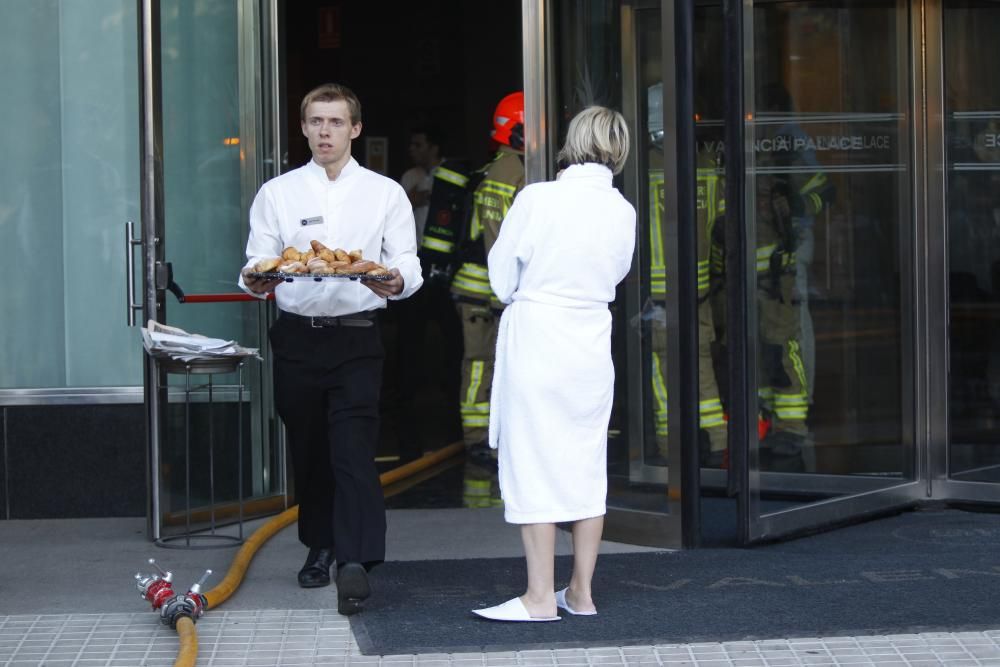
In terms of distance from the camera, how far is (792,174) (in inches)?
249

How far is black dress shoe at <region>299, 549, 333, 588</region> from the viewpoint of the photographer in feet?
17.5

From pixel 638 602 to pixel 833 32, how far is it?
280cm

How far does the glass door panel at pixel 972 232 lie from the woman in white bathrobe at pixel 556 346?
2.55m

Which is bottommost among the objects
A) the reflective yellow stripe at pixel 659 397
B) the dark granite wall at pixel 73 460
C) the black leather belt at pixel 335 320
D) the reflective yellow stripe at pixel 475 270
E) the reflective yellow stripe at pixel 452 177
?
the dark granite wall at pixel 73 460

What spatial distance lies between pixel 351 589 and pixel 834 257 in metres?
2.85

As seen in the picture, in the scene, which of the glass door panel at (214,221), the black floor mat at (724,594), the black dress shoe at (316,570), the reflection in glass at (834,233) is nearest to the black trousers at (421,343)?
the glass door panel at (214,221)

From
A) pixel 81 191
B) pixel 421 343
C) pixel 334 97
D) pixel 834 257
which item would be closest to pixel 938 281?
pixel 834 257

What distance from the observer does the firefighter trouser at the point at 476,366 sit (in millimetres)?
8203

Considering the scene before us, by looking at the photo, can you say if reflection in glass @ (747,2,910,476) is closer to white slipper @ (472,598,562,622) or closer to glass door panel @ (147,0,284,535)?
white slipper @ (472,598,562,622)

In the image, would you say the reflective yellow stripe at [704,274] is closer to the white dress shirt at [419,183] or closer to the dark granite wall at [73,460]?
the dark granite wall at [73,460]

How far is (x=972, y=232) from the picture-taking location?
684 centimetres

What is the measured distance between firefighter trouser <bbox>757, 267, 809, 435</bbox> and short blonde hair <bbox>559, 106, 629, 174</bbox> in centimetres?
131

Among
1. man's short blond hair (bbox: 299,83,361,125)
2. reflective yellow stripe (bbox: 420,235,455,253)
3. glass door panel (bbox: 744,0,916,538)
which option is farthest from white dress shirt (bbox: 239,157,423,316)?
reflective yellow stripe (bbox: 420,235,455,253)

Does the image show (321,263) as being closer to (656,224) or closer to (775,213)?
(656,224)
